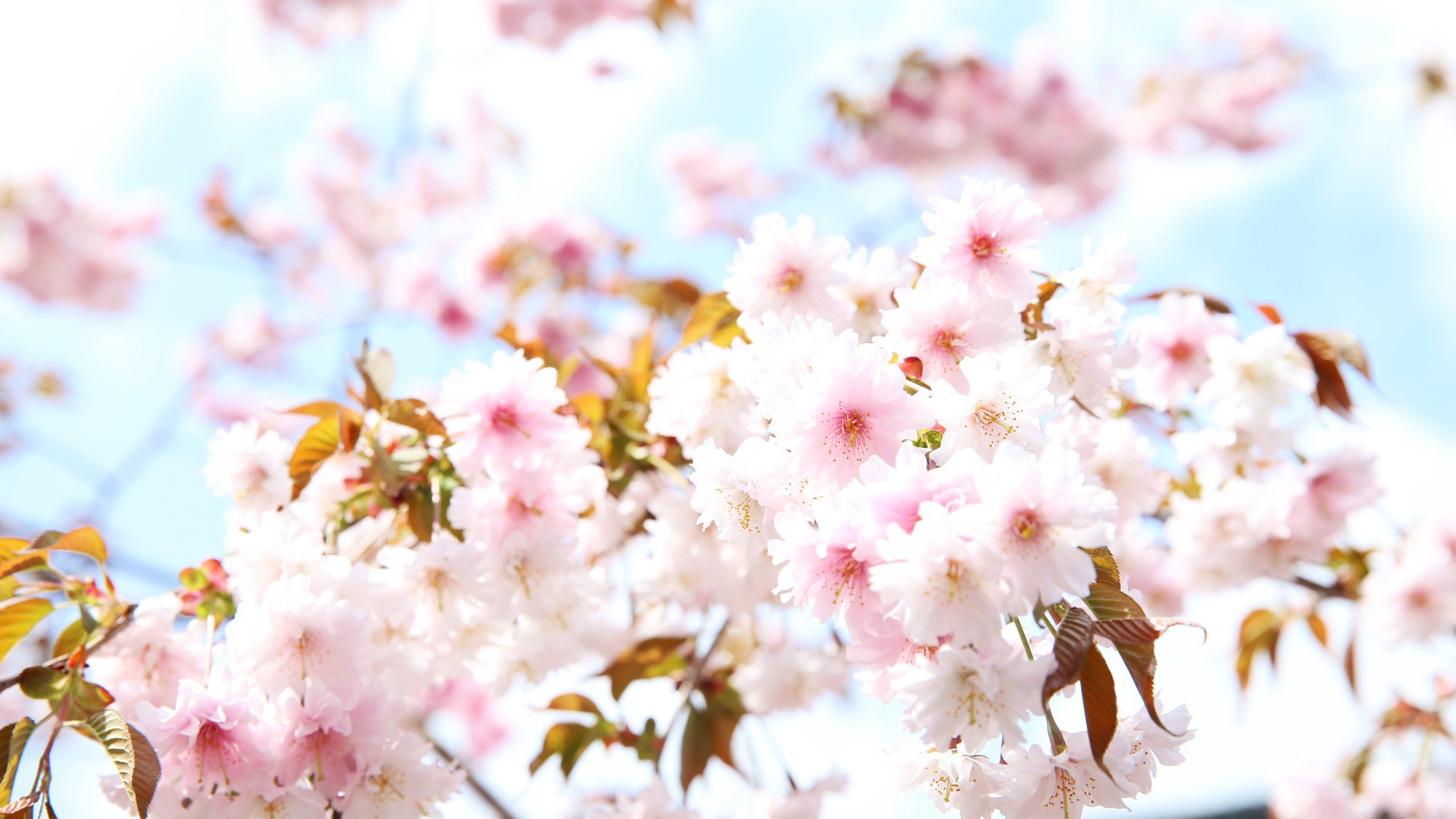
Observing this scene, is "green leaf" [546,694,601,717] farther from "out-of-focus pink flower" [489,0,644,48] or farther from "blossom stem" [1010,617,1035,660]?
"out-of-focus pink flower" [489,0,644,48]

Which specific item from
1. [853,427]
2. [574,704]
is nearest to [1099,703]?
[853,427]

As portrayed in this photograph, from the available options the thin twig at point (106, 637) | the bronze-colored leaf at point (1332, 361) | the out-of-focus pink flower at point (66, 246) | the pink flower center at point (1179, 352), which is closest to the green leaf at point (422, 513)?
the thin twig at point (106, 637)

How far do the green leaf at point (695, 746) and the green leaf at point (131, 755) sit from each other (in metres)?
0.76

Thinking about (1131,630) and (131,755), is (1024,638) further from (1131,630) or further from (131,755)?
(131,755)

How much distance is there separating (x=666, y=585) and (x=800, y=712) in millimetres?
525

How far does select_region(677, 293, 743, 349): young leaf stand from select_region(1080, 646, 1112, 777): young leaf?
632 millimetres

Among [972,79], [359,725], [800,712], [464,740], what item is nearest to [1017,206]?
[359,725]

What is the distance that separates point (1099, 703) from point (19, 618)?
114 centimetres

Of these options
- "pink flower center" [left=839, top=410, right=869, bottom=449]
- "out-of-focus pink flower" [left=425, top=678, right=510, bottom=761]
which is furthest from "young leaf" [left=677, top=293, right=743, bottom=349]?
"out-of-focus pink flower" [left=425, top=678, right=510, bottom=761]

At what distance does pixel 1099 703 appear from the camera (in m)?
0.72

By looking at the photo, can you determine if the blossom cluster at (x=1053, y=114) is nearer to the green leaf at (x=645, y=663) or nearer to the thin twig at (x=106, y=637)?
the green leaf at (x=645, y=663)

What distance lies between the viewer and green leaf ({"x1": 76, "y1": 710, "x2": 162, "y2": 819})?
0.79m

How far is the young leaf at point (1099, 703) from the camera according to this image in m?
0.71

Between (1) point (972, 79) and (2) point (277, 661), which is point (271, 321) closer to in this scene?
(1) point (972, 79)
